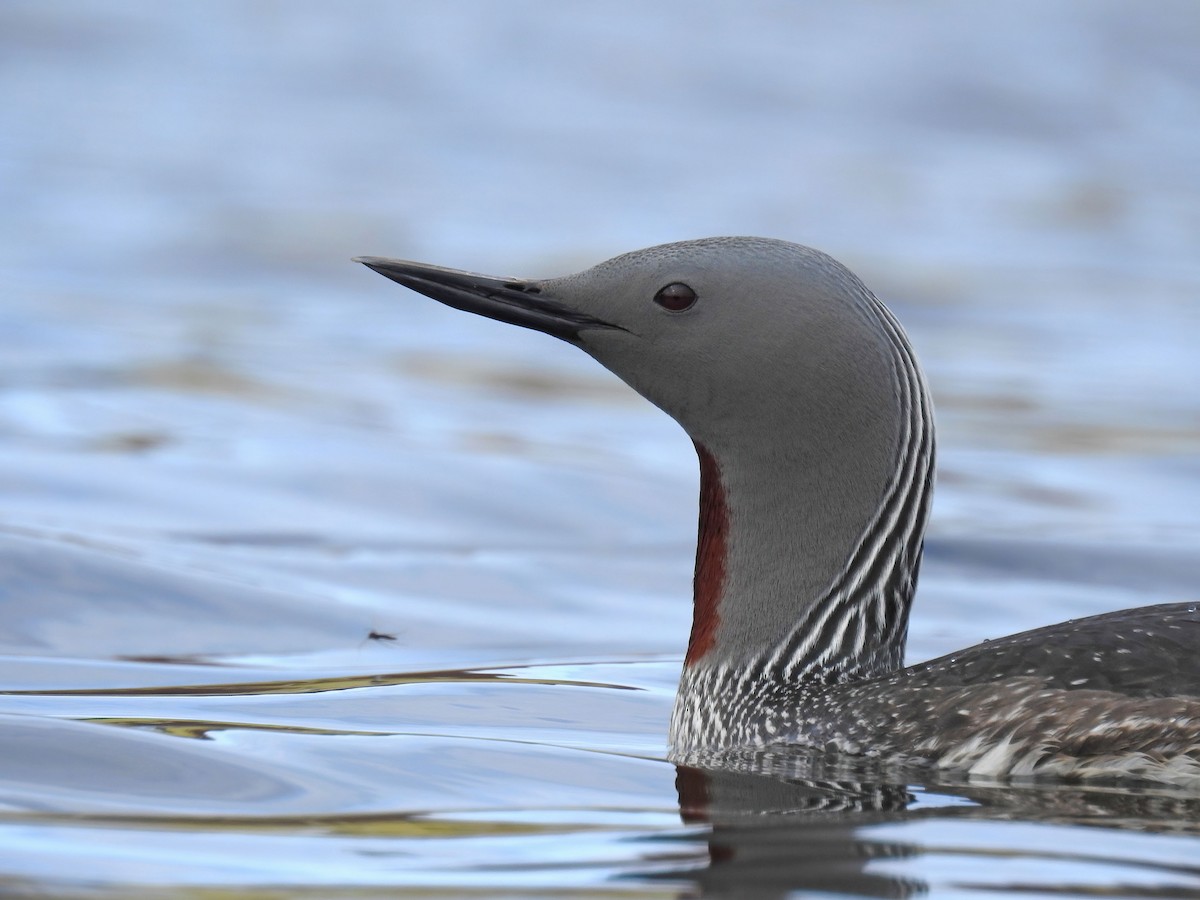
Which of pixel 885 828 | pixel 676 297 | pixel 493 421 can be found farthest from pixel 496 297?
pixel 493 421

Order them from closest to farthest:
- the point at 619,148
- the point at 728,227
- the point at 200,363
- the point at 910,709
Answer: the point at 910,709, the point at 200,363, the point at 728,227, the point at 619,148

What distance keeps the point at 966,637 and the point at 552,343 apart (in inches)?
361

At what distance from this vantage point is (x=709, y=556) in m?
4.99

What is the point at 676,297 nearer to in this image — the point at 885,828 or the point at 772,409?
the point at 772,409

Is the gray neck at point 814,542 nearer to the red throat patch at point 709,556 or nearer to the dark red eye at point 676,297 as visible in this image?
the red throat patch at point 709,556

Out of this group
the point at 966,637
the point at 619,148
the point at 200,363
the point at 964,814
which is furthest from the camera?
the point at 619,148

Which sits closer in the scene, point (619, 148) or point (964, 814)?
point (964, 814)

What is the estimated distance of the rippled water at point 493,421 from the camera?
4105mm

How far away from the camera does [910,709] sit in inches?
180

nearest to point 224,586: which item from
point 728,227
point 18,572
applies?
point 18,572

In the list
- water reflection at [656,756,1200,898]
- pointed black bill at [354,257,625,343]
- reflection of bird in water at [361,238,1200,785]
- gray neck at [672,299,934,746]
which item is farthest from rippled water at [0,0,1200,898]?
pointed black bill at [354,257,625,343]

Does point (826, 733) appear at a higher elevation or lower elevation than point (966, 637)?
lower

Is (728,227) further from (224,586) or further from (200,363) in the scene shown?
(224,586)

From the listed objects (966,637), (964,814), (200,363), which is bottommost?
(964,814)
